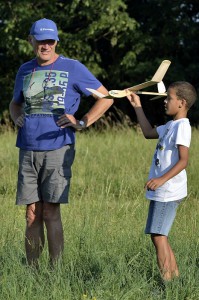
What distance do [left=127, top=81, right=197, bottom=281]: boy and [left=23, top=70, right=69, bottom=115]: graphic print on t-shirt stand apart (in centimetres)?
81

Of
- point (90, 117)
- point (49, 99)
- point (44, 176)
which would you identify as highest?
point (49, 99)

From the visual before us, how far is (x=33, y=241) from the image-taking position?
500 centimetres

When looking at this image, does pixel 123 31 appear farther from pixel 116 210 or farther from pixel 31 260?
pixel 31 260

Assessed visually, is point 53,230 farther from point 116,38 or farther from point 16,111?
point 116,38

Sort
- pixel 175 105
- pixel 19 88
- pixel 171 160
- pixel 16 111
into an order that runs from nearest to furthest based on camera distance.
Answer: pixel 171 160 → pixel 175 105 → pixel 19 88 → pixel 16 111

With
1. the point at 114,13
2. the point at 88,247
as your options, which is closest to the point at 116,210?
the point at 88,247

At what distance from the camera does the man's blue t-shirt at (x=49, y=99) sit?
4949mm

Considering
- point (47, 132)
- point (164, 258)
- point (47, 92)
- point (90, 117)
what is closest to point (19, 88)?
point (47, 92)

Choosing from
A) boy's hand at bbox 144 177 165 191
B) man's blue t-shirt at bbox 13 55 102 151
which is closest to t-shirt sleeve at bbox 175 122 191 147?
boy's hand at bbox 144 177 165 191

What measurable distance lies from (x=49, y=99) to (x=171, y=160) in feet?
3.23

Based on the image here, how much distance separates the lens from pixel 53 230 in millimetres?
4988

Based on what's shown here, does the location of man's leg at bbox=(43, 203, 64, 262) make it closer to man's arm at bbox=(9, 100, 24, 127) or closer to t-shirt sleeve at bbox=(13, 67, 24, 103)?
man's arm at bbox=(9, 100, 24, 127)

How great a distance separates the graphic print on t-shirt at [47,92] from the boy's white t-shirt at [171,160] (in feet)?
A: 2.76

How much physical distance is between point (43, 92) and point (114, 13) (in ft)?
47.6
